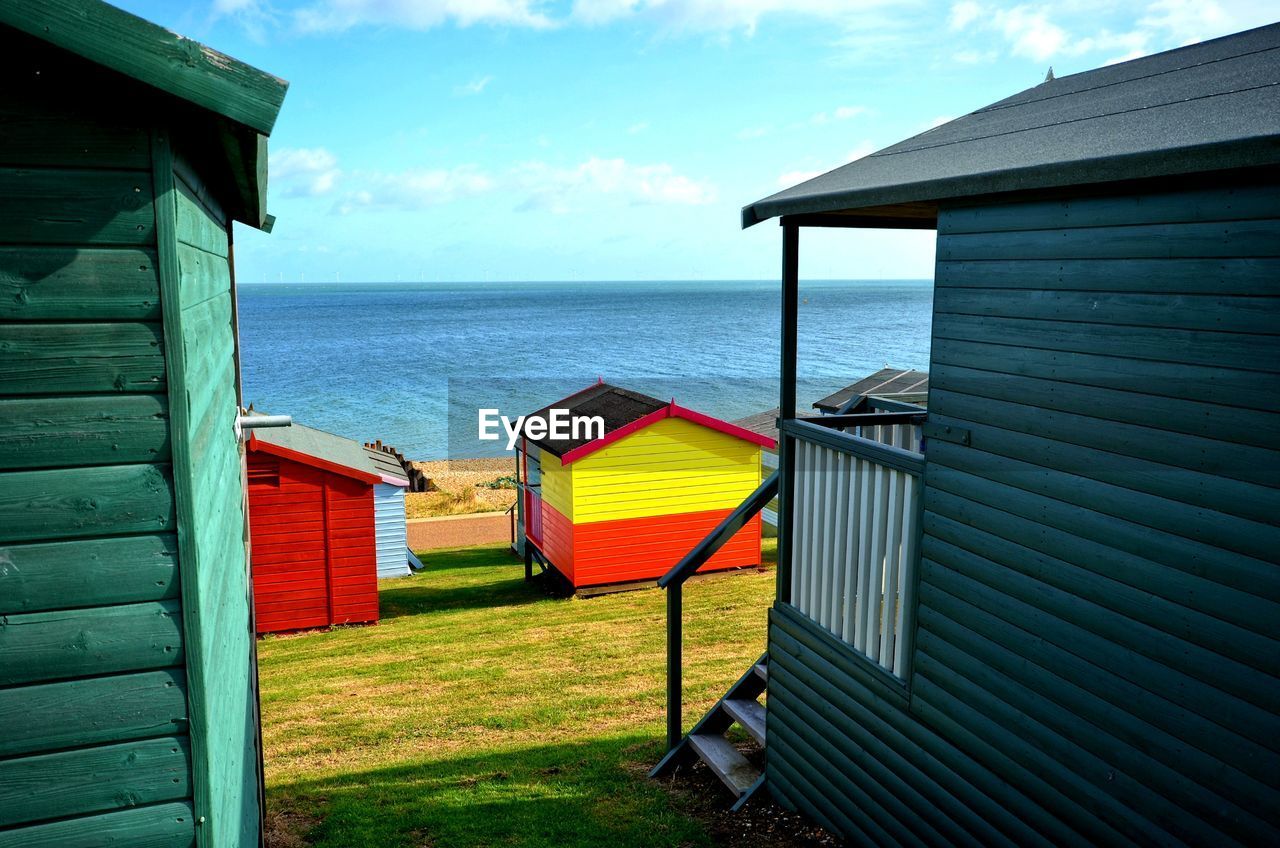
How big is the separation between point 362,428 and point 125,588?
62752mm

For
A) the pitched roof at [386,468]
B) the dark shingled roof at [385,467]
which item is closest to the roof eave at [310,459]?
the pitched roof at [386,468]

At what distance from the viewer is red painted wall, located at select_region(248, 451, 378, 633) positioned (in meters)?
15.1

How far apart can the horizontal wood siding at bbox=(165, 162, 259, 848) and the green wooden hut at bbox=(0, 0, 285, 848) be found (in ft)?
0.04

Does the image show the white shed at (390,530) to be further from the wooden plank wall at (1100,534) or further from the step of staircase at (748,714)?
the wooden plank wall at (1100,534)

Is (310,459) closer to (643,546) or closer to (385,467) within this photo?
(385,467)

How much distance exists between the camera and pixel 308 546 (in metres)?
15.6

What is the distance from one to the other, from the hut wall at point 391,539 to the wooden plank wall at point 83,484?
1772 cm

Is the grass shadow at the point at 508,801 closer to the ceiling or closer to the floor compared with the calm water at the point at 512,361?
closer to the ceiling

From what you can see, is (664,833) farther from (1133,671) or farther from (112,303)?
(112,303)

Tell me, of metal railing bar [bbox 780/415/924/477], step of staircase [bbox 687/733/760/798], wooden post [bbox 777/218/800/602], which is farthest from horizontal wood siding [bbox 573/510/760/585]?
metal railing bar [bbox 780/415/924/477]

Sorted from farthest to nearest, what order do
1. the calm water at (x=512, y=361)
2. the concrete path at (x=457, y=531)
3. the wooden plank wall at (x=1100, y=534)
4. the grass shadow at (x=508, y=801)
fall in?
1. the calm water at (x=512, y=361)
2. the concrete path at (x=457, y=531)
3. the grass shadow at (x=508, y=801)
4. the wooden plank wall at (x=1100, y=534)

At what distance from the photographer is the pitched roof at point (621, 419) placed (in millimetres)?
16712

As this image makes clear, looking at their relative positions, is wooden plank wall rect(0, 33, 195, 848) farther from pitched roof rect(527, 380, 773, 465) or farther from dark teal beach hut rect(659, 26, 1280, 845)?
pitched roof rect(527, 380, 773, 465)

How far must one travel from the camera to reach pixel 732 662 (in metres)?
11.1
